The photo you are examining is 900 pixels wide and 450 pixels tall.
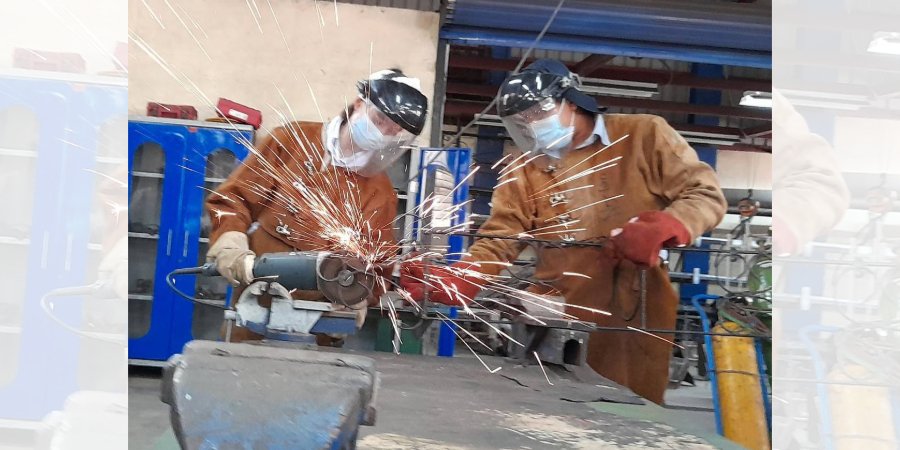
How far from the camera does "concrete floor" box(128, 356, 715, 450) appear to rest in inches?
49.8

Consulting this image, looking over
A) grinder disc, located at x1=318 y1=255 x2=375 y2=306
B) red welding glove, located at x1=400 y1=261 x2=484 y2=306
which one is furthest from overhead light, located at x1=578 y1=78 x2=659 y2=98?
grinder disc, located at x1=318 y1=255 x2=375 y2=306

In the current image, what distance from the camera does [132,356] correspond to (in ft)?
7.85

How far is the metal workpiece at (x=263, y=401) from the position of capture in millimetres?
619

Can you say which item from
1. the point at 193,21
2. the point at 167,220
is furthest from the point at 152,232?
the point at 193,21

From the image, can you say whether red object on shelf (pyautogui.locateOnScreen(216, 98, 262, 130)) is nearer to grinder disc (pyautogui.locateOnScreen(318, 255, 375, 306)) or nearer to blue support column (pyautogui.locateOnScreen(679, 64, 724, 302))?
grinder disc (pyautogui.locateOnScreen(318, 255, 375, 306))

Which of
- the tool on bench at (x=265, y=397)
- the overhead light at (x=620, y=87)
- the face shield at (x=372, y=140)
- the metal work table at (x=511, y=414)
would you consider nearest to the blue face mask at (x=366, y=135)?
the face shield at (x=372, y=140)

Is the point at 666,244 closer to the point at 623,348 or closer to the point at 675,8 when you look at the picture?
the point at 623,348

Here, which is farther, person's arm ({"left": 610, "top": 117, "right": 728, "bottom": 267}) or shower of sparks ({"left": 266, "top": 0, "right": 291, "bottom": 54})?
shower of sparks ({"left": 266, "top": 0, "right": 291, "bottom": 54})
